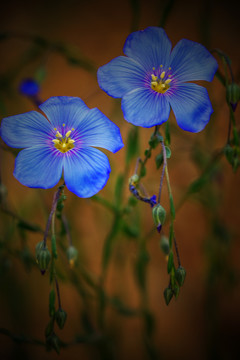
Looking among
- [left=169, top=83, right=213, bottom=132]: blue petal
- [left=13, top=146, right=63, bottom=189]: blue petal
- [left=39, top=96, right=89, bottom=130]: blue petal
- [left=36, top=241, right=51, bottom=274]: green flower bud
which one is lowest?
[left=36, top=241, right=51, bottom=274]: green flower bud

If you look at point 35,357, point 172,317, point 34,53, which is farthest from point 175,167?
point 35,357

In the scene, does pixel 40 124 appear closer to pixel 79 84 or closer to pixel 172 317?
pixel 172 317

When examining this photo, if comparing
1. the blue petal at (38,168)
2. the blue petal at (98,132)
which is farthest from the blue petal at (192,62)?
the blue petal at (38,168)

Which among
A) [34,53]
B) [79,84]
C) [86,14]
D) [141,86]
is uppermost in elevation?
[86,14]

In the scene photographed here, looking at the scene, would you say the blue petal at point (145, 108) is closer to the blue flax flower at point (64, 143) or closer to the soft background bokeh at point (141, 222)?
the blue flax flower at point (64, 143)

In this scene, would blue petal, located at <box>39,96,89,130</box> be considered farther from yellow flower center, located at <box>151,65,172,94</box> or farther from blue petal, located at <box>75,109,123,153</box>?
yellow flower center, located at <box>151,65,172,94</box>

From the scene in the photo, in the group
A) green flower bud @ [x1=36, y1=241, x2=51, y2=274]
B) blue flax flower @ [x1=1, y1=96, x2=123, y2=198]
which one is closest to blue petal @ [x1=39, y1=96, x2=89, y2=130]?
blue flax flower @ [x1=1, y1=96, x2=123, y2=198]

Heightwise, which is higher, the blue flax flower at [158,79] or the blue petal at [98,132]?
the blue flax flower at [158,79]
